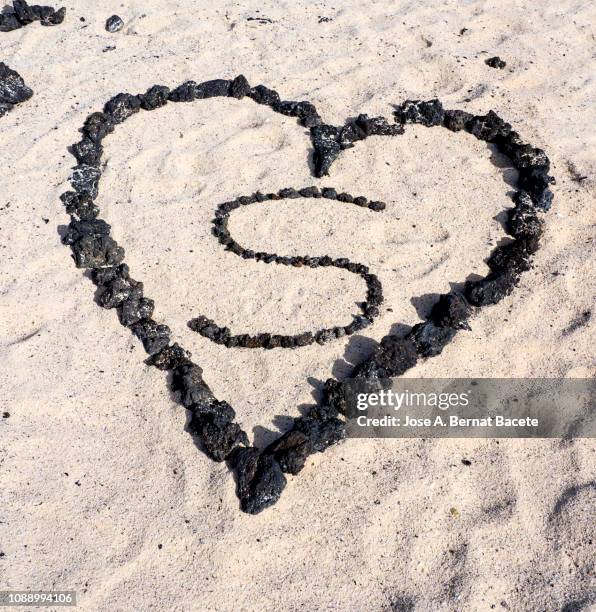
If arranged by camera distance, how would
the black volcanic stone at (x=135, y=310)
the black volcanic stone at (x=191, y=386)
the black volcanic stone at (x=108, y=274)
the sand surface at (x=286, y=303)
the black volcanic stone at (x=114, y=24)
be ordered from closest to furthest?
1. the sand surface at (x=286, y=303)
2. the black volcanic stone at (x=191, y=386)
3. the black volcanic stone at (x=135, y=310)
4. the black volcanic stone at (x=108, y=274)
5. the black volcanic stone at (x=114, y=24)

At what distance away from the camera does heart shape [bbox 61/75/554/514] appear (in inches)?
164

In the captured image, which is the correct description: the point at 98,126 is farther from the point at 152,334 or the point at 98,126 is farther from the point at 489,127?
the point at 489,127

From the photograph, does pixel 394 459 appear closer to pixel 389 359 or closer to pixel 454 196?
pixel 389 359

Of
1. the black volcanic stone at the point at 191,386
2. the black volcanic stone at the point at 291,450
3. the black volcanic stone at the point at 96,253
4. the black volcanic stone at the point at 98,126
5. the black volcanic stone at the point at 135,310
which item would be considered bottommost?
the black volcanic stone at the point at 291,450

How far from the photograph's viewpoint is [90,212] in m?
5.72

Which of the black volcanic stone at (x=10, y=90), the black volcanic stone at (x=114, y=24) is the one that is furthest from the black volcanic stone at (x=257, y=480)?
the black volcanic stone at (x=114, y=24)

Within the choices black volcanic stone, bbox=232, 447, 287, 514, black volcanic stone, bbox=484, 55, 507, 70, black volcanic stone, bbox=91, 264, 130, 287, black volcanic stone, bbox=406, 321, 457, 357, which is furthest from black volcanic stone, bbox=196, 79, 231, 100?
black volcanic stone, bbox=232, 447, 287, 514

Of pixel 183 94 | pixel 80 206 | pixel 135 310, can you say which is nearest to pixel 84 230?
pixel 80 206

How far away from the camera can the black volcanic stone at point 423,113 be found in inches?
257

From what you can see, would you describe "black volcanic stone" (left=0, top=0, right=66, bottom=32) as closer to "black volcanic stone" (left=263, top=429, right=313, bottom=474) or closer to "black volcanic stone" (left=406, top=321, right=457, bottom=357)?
"black volcanic stone" (left=406, top=321, right=457, bottom=357)

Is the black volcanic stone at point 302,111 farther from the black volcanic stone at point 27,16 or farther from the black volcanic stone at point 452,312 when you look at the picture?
the black volcanic stone at point 27,16

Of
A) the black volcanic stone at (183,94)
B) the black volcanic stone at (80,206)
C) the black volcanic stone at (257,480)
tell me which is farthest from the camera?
the black volcanic stone at (183,94)

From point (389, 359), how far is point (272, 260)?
4.39 ft

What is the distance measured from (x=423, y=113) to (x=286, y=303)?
8.80 feet
